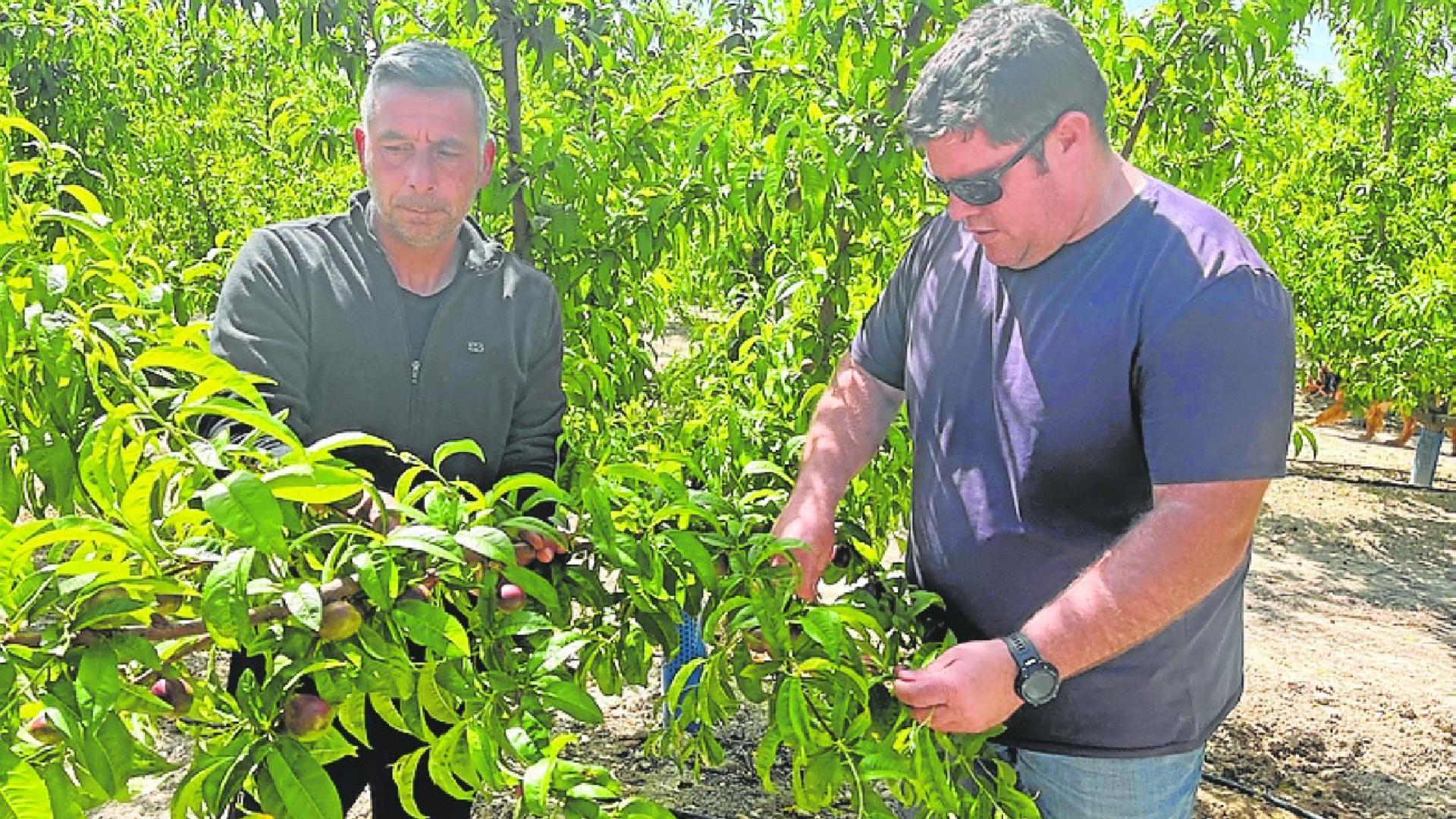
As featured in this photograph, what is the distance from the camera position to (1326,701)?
4.63m

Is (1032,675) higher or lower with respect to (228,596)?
lower

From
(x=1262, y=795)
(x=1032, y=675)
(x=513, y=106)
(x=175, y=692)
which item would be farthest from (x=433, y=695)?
(x=1262, y=795)

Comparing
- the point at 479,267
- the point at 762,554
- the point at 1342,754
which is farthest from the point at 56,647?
the point at 1342,754

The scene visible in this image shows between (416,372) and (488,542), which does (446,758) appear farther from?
(416,372)

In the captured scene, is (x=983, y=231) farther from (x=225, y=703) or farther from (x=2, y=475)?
(x=2, y=475)

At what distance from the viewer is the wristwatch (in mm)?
1603

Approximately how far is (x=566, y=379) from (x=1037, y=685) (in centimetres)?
168

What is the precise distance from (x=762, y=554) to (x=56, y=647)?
31.0 inches

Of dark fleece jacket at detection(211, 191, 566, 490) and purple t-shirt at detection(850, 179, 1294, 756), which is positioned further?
dark fleece jacket at detection(211, 191, 566, 490)

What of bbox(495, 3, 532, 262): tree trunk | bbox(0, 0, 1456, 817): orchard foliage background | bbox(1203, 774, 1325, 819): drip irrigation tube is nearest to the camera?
bbox(0, 0, 1456, 817): orchard foliage background

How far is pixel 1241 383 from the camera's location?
158 centimetres

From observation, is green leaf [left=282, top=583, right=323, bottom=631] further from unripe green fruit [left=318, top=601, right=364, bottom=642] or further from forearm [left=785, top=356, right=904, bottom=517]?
forearm [left=785, top=356, right=904, bottom=517]

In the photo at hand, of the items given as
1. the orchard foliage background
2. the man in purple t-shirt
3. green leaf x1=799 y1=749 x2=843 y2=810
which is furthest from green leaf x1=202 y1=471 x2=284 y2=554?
the man in purple t-shirt

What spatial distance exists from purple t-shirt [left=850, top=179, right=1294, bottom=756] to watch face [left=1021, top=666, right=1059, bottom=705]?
0.27m
